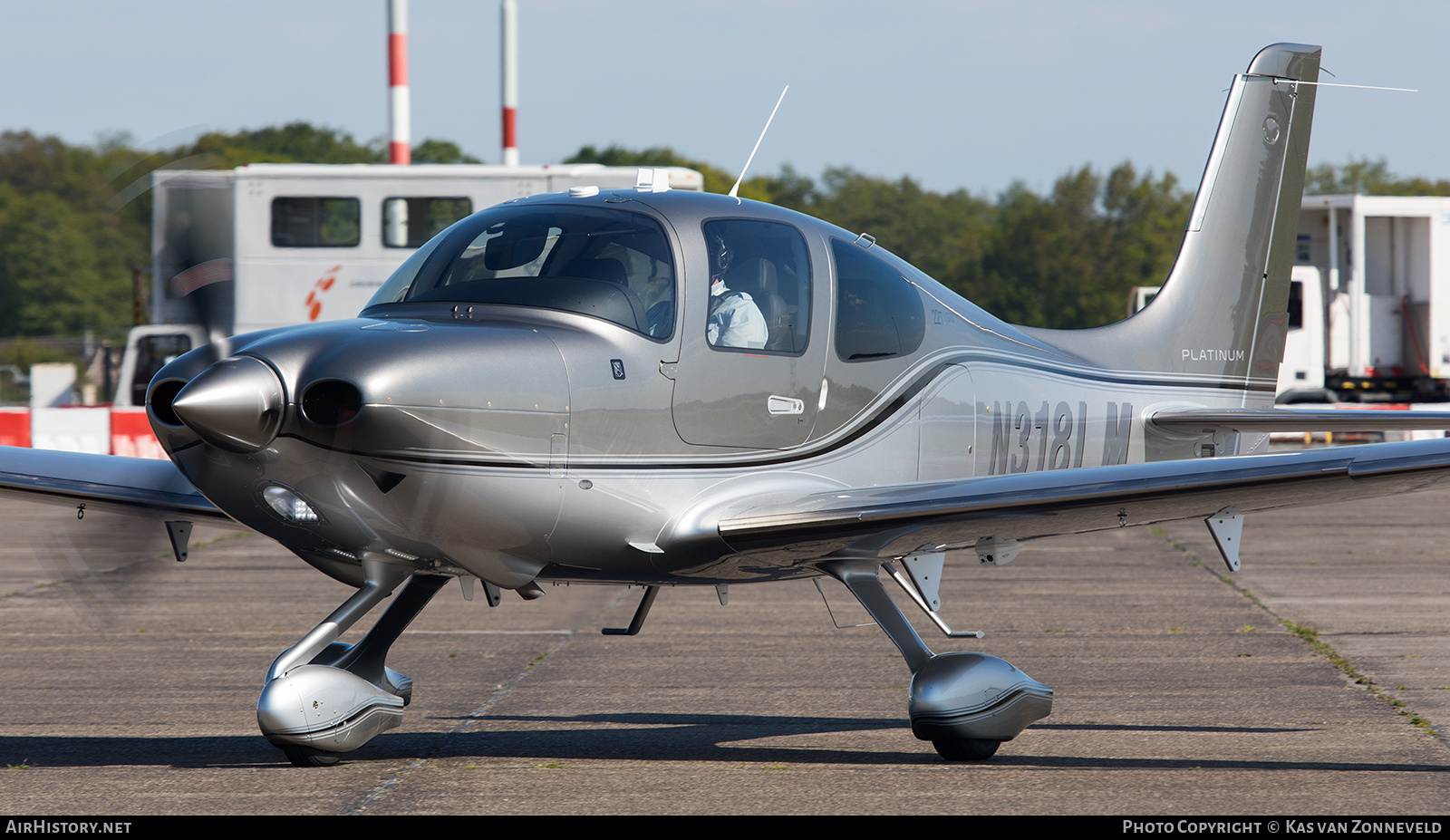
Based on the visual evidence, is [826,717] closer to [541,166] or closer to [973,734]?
[973,734]

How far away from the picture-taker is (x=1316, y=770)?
5.82 metres

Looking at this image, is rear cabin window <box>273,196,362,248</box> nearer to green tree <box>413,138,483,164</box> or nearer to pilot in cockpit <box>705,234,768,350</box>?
pilot in cockpit <box>705,234,768,350</box>

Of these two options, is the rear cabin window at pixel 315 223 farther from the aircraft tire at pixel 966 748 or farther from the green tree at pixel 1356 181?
the green tree at pixel 1356 181

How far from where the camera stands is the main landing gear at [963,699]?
20.0 feet

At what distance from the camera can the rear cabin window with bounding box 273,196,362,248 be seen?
18.3 meters

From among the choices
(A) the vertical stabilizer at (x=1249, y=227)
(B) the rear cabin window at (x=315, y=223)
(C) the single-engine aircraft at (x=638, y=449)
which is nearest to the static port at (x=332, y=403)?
(C) the single-engine aircraft at (x=638, y=449)

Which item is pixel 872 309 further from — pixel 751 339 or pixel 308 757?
pixel 308 757

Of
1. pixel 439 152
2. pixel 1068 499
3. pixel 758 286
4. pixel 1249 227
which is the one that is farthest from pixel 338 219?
pixel 439 152

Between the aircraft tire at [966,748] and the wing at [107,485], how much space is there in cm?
334

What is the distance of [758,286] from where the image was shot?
20.5 feet

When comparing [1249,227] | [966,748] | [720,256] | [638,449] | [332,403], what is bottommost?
[966,748]

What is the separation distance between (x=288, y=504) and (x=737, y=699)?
3084 mm

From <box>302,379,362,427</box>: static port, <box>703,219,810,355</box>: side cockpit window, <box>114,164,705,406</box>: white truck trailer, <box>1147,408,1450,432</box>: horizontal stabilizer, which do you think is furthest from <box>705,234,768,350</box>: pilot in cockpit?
<box>114,164,705,406</box>: white truck trailer

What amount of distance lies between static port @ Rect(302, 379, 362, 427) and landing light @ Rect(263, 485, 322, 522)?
33 cm
